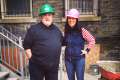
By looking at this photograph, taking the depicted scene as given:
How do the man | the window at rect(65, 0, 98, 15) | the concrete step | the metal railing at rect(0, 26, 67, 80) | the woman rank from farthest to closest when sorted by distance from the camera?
the window at rect(65, 0, 98, 15) → the metal railing at rect(0, 26, 67, 80) → the concrete step → the woman → the man

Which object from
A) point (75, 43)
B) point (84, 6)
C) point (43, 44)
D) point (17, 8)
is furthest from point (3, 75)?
point (84, 6)

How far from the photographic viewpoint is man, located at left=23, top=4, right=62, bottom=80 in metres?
4.59

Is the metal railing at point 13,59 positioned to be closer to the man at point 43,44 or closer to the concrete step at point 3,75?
the concrete step at point 3,75

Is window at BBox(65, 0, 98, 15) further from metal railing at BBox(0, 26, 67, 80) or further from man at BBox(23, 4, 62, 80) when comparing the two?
man at BBox(23, 4, 62, 80)

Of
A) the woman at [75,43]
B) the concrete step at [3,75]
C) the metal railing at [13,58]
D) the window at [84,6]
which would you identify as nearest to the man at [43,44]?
the woman at [75,43]

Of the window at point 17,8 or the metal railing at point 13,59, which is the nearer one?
the metal railing at point 13,59

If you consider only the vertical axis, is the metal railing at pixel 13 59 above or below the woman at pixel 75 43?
below

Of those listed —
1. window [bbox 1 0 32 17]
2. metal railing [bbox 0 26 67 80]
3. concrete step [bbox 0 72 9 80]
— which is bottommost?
concrete step [bbox 0 72 9 80]

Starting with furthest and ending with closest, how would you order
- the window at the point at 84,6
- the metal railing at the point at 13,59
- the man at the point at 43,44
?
the window at the point at 84,6, the metal railing at the point at 13,59, the man at the point at 43,44

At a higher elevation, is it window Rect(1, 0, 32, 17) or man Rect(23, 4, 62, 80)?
window Rect(1, 0, 32, 17)

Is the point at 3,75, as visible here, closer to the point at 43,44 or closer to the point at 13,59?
the point at 13,59

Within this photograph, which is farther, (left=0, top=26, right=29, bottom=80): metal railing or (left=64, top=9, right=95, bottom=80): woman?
(left=0, top=26, right=29, bottom=80): metal railing

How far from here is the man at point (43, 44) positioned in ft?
15.1

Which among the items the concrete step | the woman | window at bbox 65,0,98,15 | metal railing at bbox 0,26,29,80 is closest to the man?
the woman
